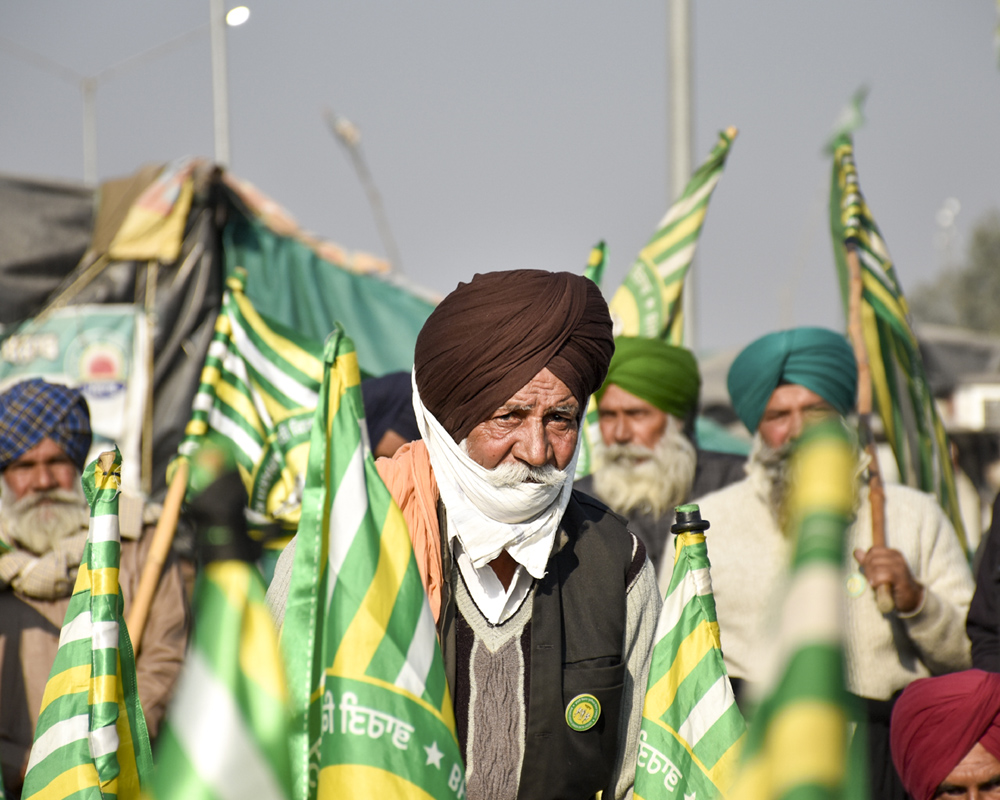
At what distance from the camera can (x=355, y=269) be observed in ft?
24.7

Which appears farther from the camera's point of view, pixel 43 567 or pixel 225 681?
pixel 43 567

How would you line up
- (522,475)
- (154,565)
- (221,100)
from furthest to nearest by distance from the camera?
(221,100), (154,565), (522,475)

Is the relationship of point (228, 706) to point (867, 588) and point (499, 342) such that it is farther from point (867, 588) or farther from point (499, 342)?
point (867, 588)

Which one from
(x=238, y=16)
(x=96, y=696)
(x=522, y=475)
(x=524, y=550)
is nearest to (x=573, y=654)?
A: (x=524, y=550)

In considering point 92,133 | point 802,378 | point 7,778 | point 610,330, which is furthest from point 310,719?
point 92,133

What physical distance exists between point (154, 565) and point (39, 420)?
2.12 feet

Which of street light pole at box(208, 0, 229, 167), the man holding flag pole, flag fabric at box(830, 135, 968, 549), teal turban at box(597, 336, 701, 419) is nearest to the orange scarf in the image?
the man holding flag pole

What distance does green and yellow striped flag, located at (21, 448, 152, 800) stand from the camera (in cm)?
191

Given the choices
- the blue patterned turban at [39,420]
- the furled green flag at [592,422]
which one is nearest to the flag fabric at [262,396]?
the blue patterned turban at [39,420]

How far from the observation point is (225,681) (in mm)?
1156

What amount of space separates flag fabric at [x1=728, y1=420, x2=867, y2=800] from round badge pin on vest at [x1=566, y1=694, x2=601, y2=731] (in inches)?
44.9

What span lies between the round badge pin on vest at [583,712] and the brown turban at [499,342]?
539mm

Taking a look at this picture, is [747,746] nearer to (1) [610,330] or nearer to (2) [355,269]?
(1) [610,330]

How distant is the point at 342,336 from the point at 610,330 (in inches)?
29.4
